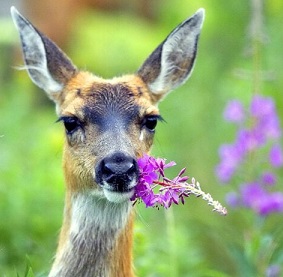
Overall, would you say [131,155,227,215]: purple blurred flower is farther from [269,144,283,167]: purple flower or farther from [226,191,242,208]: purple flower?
[269,144,283,167]: purple flower

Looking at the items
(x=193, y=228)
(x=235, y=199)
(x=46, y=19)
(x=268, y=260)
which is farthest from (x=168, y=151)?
(x=46, y=19)

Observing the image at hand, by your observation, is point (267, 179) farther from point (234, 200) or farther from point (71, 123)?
point (71, 123)

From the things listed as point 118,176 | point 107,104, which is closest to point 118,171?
point 118,176

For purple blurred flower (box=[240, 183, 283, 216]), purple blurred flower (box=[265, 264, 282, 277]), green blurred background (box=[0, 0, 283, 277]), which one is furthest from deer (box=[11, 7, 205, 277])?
purple blurred flower (box=[240, 183, 283, 216])

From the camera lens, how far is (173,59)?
8156mm

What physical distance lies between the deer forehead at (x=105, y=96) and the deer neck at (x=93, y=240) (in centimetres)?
50

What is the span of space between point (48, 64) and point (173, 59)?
2.69 feet

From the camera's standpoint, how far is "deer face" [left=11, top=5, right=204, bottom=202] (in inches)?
264

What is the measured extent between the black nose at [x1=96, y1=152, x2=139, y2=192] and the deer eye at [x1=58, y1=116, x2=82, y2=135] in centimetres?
59

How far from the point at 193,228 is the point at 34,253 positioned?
119 inches

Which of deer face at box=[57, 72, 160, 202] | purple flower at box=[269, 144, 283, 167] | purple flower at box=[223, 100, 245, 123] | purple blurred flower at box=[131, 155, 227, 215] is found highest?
purple flower at box=[223, 100, 245, 123]

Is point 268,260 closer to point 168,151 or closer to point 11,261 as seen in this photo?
point 11,261

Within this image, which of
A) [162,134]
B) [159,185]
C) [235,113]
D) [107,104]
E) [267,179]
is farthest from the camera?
[162,134]

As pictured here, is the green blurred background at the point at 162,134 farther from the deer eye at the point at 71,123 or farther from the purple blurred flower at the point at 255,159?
the deer eye at the point at 71,123
